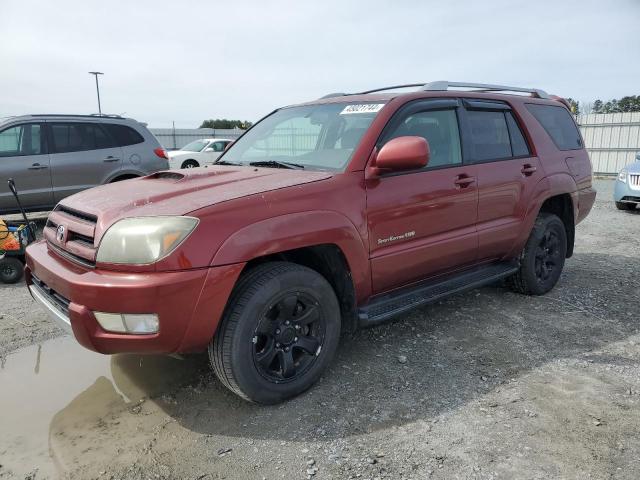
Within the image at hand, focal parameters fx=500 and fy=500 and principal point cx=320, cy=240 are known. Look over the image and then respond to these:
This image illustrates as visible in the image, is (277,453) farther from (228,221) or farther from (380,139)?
(380,139)

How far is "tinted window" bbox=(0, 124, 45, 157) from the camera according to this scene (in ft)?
23.5

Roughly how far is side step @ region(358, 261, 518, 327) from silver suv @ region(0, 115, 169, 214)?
5.91 m

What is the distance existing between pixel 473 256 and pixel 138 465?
8.80 ft

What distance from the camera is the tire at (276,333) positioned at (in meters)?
2.57

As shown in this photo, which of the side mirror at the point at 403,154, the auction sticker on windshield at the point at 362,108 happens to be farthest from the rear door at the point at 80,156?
the side mirror at the point at 403,154

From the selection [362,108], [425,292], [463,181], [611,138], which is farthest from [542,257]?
[611,138]

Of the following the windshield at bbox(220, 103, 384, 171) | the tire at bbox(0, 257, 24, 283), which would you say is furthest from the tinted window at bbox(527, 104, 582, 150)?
the tire at bbox(0, 257, 24, 283)

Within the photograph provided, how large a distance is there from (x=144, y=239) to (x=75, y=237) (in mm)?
637

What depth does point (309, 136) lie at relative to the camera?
141 inches

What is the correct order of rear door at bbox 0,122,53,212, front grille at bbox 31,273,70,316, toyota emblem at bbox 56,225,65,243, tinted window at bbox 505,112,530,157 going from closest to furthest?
front grille at bbox 31,273,70,316, toyota emblem at bbox 56,225,65,243, tinted window at bbox 505,112,530,157, rear door at bbox 0,122,53,212

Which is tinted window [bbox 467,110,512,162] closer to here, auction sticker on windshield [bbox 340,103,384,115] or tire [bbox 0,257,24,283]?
auction sticker on windshield [bbox 340,103,384,115]

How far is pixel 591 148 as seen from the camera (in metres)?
18.5

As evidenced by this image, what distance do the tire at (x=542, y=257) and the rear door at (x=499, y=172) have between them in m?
0.34

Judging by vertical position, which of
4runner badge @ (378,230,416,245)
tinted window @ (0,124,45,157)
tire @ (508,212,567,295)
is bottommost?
tire @ (508,212,567,295)
